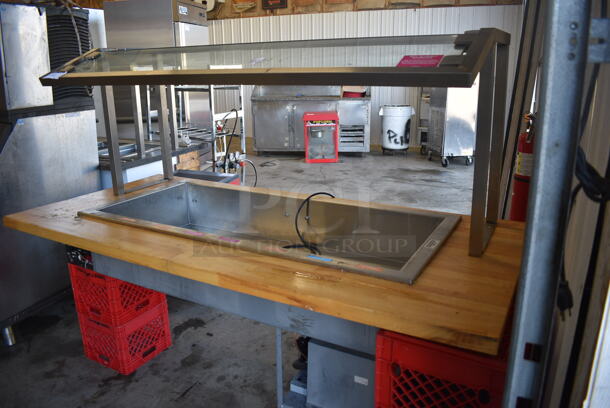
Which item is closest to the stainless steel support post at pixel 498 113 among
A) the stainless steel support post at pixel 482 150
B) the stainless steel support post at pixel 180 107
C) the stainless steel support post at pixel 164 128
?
the stainless steel support post at pixel 482 150

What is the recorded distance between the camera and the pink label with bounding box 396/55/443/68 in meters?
1.21

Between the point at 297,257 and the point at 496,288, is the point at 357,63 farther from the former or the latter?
the point at 496,288

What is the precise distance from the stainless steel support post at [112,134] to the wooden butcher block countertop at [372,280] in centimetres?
44

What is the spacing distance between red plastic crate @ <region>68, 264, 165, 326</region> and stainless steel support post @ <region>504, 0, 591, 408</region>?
5.72 feet

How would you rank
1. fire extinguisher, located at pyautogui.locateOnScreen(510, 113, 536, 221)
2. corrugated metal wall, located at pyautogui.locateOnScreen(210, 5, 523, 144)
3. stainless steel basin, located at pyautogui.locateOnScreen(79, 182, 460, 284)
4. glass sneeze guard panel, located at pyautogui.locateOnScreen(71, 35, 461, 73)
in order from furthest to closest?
corrugated metal wall, located at pyautogui.locateOnScreen(210, 5, 523, 144), fire extinguisher, located at pyautogui.locateOnScreen(510, 113, 536, 221), stainless steel basin, located at pyautogui.locateOnScreen(79, 182, 460, 284), glass sneeze guard panel, located at pyautogui.locateOnScreen(71, 35, 461, 73)

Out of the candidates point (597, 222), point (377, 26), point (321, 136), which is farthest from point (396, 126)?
point (597, 222)

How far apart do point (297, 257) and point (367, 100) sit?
6300mm

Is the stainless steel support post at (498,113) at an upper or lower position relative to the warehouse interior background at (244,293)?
upper

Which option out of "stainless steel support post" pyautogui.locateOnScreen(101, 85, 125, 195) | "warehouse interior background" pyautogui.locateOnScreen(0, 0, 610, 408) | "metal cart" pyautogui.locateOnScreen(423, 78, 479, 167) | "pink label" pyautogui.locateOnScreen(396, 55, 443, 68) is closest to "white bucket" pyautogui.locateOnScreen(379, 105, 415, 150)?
"metal cart" pyautogui.locateOnScreen(423, 78, 479, 167)

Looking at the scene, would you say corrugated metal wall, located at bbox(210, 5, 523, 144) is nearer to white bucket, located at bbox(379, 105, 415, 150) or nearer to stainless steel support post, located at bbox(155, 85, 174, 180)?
white bucket, located at bbox(379, 105, 415, 150)

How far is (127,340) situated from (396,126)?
606 centimetres

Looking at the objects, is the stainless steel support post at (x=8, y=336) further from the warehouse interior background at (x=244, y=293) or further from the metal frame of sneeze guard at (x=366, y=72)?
the metal frame of sneeze guard at (x=366, y=72)

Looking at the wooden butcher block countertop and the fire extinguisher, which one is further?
the fire extinguisher

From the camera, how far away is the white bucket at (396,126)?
738cm
